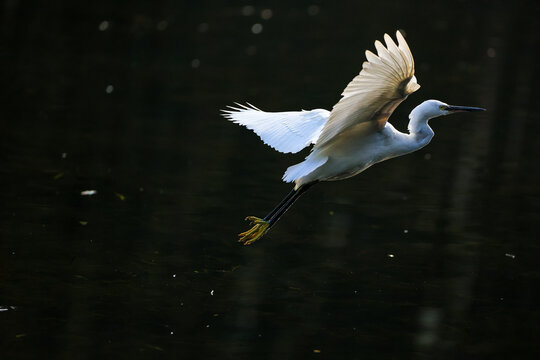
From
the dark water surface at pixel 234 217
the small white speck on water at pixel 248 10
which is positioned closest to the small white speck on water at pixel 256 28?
the small white speck on water at pixel 248 10

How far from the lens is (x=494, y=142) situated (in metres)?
9.02

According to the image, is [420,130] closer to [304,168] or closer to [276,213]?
[304,168]

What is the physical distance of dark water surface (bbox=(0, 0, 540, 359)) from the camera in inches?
186

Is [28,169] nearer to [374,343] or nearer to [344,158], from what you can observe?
[344,158]

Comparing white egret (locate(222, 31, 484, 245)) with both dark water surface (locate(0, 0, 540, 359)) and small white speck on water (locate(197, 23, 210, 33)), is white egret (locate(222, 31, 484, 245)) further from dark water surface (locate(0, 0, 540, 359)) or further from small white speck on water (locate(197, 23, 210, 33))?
small white speck on water (locate(197, 23, 210, 33))

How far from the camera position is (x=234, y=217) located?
6504 mm

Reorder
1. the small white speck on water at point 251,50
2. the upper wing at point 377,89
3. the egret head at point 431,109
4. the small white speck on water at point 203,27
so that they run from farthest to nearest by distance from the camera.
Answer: the small white speck on water at point 203,27 < the small white speck on water at point 251,50 < the egret head at point 431,109 < the upper wing at point 377,89

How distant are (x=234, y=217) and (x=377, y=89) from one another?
7.36ft

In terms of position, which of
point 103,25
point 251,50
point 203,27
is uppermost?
point 203,27

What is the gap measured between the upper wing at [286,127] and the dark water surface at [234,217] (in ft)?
2.75

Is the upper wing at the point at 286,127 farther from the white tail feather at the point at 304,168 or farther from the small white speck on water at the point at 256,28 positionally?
the small white speck on water at the point at 256,28

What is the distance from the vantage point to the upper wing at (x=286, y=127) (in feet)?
16.7

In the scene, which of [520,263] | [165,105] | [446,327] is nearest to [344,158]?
[446,327]

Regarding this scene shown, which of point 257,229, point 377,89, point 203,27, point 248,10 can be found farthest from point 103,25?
point 377,89
